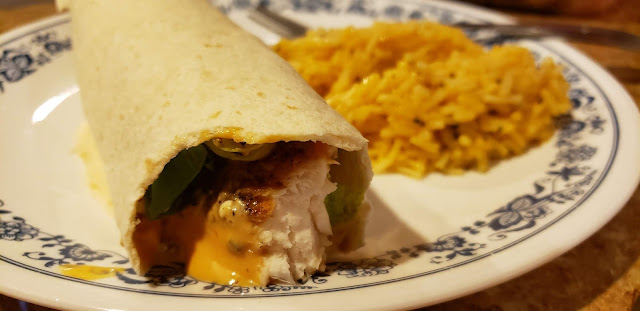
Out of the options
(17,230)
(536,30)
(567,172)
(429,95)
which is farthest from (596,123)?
(17,230)

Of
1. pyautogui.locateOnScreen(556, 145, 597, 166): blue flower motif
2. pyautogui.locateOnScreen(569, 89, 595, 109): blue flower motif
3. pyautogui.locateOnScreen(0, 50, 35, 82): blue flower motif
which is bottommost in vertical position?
pyautogui.locateOnScreen(556, 145, 597, 166): blue flower motif

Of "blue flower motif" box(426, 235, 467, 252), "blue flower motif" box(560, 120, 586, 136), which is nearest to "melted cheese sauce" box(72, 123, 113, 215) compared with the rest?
"blue flower motif" box(426, 235, 467, 252)

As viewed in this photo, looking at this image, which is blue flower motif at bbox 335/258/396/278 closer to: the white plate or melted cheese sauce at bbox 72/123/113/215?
the white plate

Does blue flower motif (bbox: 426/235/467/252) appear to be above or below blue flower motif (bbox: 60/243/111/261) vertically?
below

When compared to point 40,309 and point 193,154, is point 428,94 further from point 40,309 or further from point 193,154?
point 40,309

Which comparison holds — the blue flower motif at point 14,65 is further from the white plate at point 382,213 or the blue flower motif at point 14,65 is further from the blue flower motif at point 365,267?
the blue flower motif at point 365,267

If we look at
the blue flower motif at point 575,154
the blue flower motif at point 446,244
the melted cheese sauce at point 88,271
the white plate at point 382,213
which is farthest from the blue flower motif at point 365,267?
the blue flower motif at point 575,154

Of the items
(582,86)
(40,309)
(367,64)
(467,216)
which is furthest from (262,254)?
(582,86)

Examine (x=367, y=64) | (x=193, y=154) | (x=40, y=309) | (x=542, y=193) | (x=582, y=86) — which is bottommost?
(x=40, y=309)
